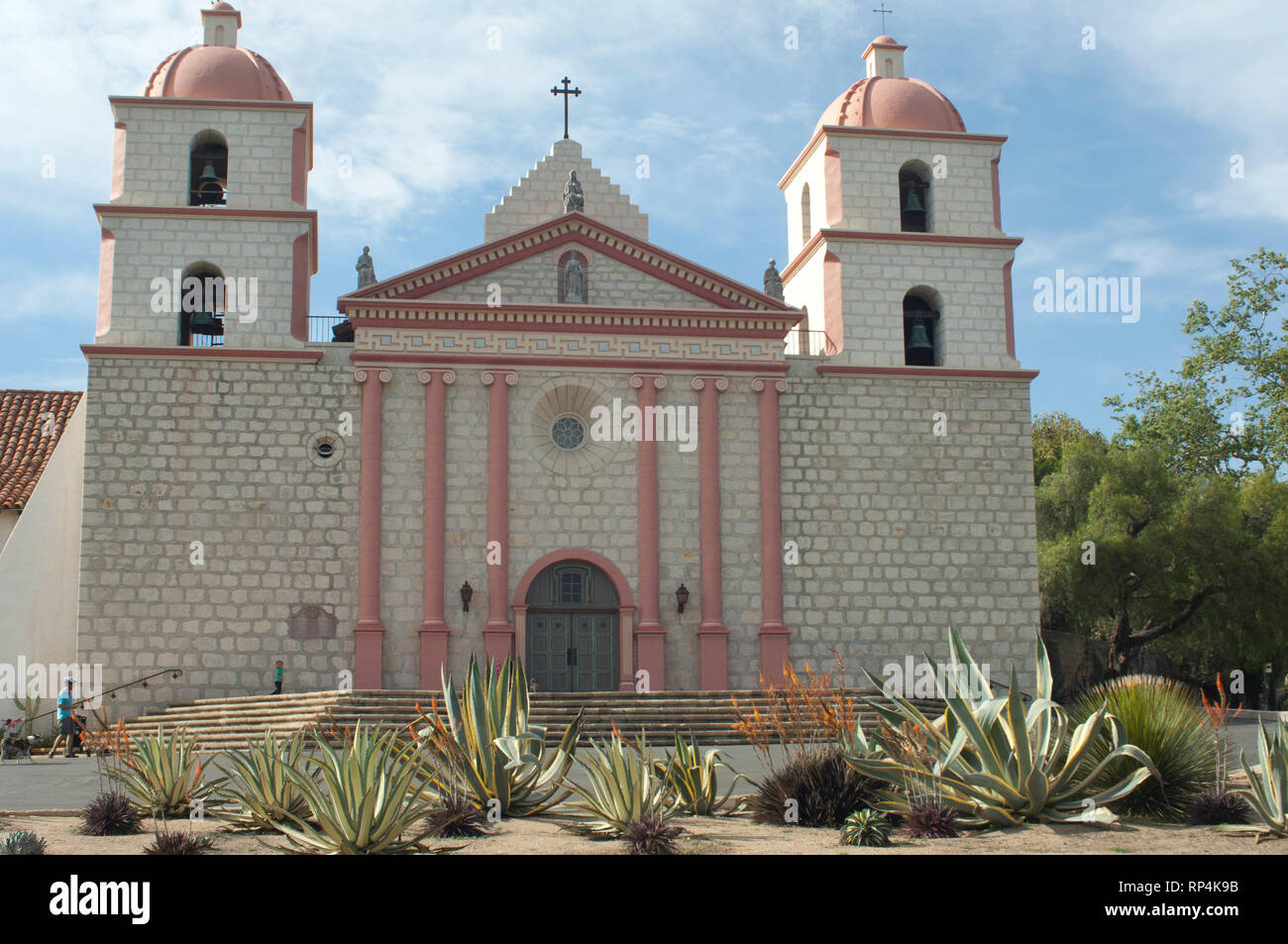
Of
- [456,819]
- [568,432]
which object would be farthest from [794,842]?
[568,432]

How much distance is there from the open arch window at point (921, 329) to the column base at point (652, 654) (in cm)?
762

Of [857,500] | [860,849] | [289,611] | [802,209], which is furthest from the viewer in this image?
[802,209]

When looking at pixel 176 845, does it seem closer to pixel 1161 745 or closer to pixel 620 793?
pixel 620 793

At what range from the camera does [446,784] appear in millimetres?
11875

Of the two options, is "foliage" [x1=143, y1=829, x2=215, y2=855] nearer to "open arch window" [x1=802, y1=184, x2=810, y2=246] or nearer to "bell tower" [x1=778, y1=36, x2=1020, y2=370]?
"bell tower" [x1=778, y1=36, x2=1020, y2=370]

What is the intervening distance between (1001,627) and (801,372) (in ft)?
20.5

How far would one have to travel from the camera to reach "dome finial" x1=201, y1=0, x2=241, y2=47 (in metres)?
28.3

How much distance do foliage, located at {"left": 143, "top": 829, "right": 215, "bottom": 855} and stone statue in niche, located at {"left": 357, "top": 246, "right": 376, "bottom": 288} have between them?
17.3 metres

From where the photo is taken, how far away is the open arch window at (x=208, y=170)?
88.0ft

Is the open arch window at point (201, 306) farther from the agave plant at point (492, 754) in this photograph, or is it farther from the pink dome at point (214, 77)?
the agave plant at point (492, 754)

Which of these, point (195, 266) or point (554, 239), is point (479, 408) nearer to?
point (554, 239)

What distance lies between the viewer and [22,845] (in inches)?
375

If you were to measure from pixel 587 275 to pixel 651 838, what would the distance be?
1799 cm
